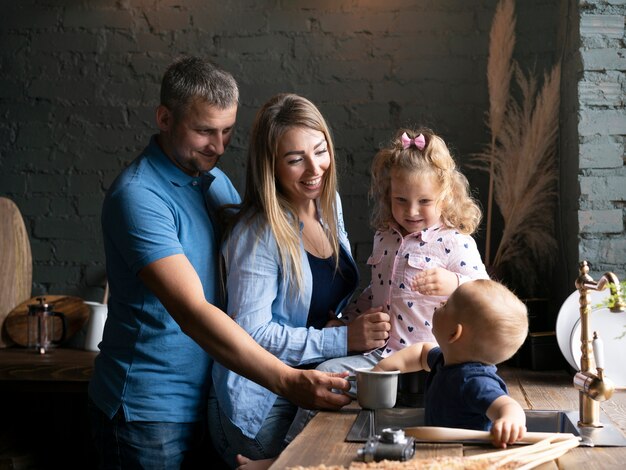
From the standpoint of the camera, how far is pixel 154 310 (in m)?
2.38

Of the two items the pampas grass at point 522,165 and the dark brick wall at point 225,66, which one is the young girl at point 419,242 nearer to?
the pampas grass at point 522,165

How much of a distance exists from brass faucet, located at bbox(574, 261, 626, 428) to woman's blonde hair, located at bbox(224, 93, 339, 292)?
77 centimetres

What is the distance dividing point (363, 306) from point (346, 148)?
1251mm

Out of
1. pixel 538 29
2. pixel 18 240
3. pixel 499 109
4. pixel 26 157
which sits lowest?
pixel 18 240

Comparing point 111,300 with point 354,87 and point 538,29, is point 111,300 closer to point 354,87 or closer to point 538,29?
point 354,87

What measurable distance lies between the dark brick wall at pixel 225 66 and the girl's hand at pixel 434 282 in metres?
1.31

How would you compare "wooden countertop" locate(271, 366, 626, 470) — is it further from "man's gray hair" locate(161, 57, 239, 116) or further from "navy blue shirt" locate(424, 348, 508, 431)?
"man's gray hair" locate(161, 57, 239, 116)

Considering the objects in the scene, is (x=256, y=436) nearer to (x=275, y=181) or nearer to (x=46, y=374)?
(x=275, y=181)

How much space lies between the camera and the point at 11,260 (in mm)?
3816

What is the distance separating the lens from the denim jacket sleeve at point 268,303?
229cm

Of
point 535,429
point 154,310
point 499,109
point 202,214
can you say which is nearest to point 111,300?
point 154,310

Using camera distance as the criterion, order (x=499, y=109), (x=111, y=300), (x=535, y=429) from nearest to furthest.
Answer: (x=535, y=429) < (x=111, y=300) < (x=499, y=109)

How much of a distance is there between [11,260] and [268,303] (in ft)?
6.37

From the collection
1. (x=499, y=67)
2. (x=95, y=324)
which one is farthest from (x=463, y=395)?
(x=95, y=324)
